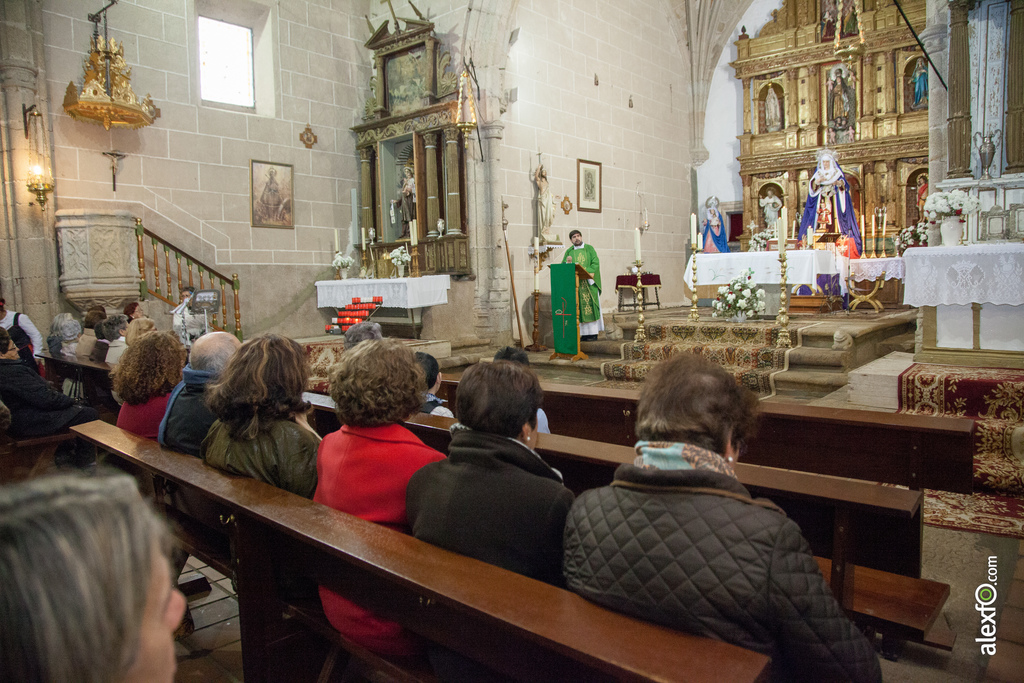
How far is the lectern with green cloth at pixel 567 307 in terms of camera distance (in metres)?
7.70

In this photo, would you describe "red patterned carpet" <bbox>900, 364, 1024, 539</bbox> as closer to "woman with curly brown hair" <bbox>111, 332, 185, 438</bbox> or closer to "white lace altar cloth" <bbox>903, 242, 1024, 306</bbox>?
"white lace altar cloth" <bbox>903, 242, 1024, 306</bbox>

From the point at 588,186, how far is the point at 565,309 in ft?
12.1

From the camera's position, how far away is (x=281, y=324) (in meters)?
9.29

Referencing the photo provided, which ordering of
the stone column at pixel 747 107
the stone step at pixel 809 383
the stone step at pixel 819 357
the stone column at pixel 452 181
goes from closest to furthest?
the stone step at pixel 809 383 → the stone step at pixel 819 357 → the stone column at pixel 452 181 → the stone column at pixel 747 107

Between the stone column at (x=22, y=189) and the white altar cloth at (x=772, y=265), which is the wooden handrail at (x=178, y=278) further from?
the white altar cloth at (x=772, y=265)

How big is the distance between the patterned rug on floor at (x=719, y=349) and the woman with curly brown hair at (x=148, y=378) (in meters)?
4.18

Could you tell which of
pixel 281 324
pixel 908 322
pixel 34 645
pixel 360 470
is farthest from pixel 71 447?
pixel 908 322

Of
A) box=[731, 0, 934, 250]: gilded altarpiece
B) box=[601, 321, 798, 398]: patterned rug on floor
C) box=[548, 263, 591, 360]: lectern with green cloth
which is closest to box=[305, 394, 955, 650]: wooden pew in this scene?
box=[601, 321, 798, 398]: patterned rug on floor

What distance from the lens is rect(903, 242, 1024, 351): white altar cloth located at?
15.9ft

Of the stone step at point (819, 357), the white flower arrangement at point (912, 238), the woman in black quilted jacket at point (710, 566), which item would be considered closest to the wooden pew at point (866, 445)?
the woman in black quilted jacket at point (710, 566)

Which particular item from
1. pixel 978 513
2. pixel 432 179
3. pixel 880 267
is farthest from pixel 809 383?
pixel 432 179

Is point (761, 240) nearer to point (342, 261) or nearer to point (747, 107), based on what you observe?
point (747, 107)

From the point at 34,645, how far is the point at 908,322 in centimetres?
909

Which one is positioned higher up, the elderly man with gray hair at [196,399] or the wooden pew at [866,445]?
the elderly man with gray hair at [196,399]
